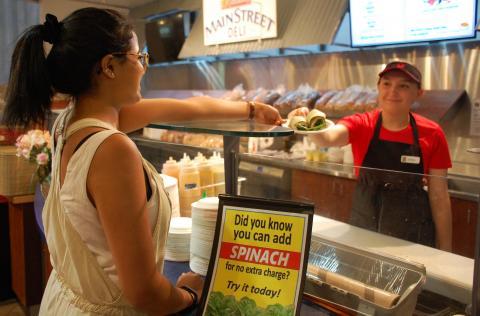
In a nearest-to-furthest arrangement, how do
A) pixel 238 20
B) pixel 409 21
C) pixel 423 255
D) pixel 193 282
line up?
pixel 193 282, pixel 423 255, pixel 409 21, pixel 238 20

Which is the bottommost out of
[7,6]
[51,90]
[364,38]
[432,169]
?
[432,169]

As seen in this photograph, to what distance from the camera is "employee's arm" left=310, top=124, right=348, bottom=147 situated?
243 cm

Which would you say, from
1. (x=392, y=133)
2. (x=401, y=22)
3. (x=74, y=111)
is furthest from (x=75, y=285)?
(x=401, y=22)

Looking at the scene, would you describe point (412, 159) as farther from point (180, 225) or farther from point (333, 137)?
point (180, 225)

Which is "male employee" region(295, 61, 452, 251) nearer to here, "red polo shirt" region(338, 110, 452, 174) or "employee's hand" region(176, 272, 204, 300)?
"red polo shirt" region(338, 110, 452, 174)

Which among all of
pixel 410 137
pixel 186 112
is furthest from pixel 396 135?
pixel 186 112

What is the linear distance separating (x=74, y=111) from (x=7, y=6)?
241 inches

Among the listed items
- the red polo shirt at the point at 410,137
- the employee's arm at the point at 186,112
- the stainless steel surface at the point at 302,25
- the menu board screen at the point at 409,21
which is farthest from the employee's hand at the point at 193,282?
the stainless steel surface at the point at 302,25

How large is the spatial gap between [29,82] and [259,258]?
2.16ft

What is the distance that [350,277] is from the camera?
1077 millimetres

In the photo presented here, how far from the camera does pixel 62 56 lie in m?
→ 0.94

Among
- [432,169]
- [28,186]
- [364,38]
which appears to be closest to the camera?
[432,169]

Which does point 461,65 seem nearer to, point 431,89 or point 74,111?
point 431,89

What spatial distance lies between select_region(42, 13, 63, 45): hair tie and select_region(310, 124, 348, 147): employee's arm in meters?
1.66
